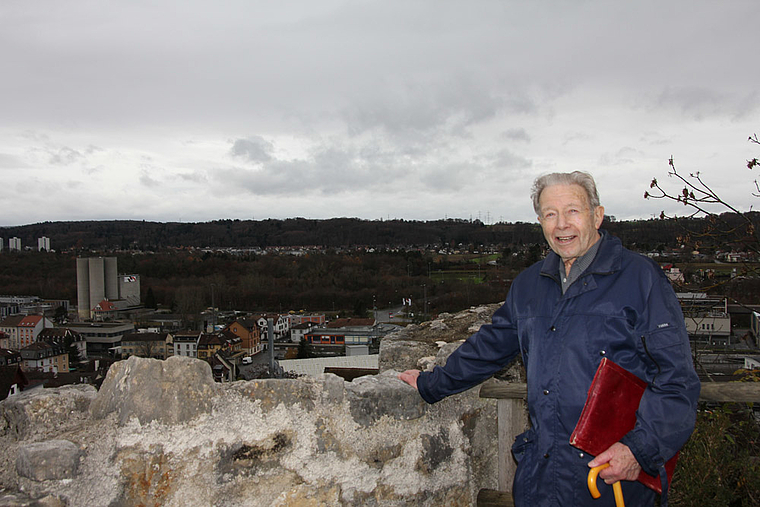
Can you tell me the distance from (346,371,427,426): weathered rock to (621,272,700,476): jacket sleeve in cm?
88

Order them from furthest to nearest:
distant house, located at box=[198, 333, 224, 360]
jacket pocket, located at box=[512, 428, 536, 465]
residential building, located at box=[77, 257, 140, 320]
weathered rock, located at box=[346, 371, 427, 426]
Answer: residential building, located at box=[77, 257, 140, 320]
distant house, located at box=[198, 333, 224, 360]
weathered rock, located at box=[346, 371, 427, 426]
jacket pocket, located at box=[512, 428, 536, 465]

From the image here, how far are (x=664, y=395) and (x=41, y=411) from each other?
7.02ft

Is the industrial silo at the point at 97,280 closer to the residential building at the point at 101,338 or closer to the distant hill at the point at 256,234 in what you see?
the residential building at the point at 101,338

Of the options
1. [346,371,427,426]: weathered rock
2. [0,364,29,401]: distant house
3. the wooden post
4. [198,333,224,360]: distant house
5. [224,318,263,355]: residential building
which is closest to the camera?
[346,371,427,426]: weathered rock

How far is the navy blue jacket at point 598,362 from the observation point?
1426 millimetres

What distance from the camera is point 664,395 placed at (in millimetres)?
1423

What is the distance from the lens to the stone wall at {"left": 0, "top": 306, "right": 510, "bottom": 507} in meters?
1.74

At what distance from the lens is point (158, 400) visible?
181 centimetres

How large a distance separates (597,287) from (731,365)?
4846 mm

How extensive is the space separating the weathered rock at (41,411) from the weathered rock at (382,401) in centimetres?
104

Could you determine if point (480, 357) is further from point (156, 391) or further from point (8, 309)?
point (8, 309)

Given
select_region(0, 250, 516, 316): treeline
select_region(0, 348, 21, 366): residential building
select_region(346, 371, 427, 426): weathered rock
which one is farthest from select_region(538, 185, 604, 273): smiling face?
select_region(0, 250, 516, 316): treeline

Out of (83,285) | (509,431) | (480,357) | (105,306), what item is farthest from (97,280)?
(480,357)

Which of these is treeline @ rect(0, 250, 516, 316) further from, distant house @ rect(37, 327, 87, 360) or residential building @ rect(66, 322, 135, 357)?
distant house @ rect(37, 327, 87, 360)
